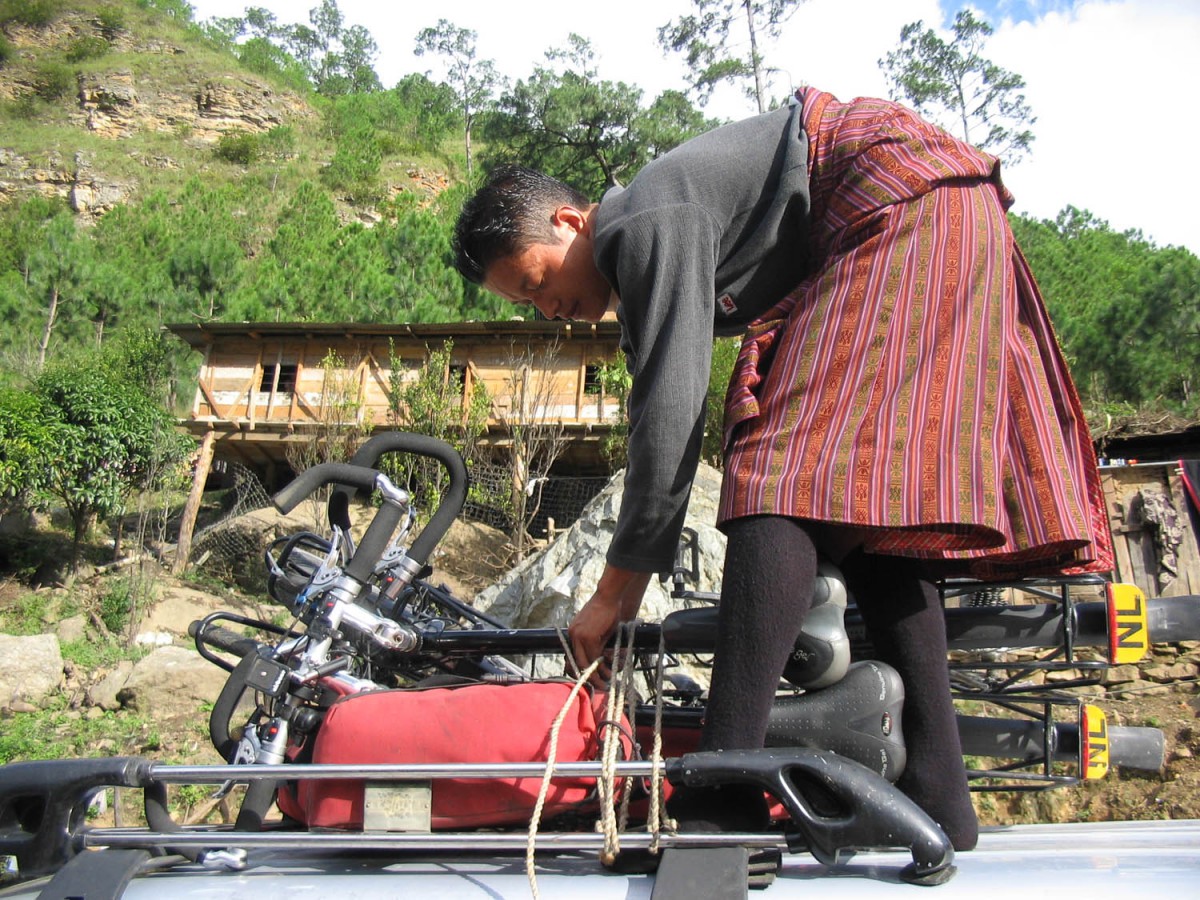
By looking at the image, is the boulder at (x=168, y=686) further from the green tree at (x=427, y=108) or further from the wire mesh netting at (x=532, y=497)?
the green tree at (x=427, y=108)

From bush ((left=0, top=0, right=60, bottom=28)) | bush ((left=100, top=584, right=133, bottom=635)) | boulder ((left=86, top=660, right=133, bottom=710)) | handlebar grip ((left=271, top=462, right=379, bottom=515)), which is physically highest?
bush ((left=0, top=0, right=60, bottom=28))

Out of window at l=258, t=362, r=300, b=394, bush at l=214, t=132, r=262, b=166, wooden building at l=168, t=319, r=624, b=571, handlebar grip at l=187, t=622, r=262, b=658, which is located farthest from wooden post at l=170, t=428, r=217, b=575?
bush at l=214, t=132, r=262, b=166

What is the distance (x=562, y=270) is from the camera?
6.11 ft

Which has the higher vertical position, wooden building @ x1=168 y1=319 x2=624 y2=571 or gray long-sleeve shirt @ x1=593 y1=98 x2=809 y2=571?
wooden building @ x1=168 y1=319 x2=624 y2=571

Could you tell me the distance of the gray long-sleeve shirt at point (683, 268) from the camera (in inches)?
60.2

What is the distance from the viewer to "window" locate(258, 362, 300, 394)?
19625 mm

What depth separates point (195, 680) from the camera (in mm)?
9125

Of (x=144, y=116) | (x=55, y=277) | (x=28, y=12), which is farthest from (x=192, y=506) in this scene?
(x=28, y=12)

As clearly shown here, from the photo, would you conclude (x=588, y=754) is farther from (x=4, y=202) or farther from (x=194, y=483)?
(x=4, y=202)

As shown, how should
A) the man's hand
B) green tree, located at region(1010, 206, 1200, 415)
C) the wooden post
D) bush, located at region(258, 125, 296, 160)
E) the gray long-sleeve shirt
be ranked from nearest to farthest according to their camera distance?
the gray long-sleeve shirt → the man's hand → the wooden post → green tree, located at region(1010, 206, 1200, 415) → bush, located at region(258, 125, 296, 160)

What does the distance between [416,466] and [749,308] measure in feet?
39.7

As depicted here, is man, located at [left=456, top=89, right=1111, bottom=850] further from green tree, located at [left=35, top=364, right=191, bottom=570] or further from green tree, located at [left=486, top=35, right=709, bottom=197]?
green tree, located at [left=486, top=35, right=709, bottom=197]

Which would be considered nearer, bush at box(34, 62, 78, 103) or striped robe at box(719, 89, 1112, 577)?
striped robe at box(719, 89, 1112, 577)

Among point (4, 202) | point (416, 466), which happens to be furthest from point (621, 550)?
point (4, 202)
